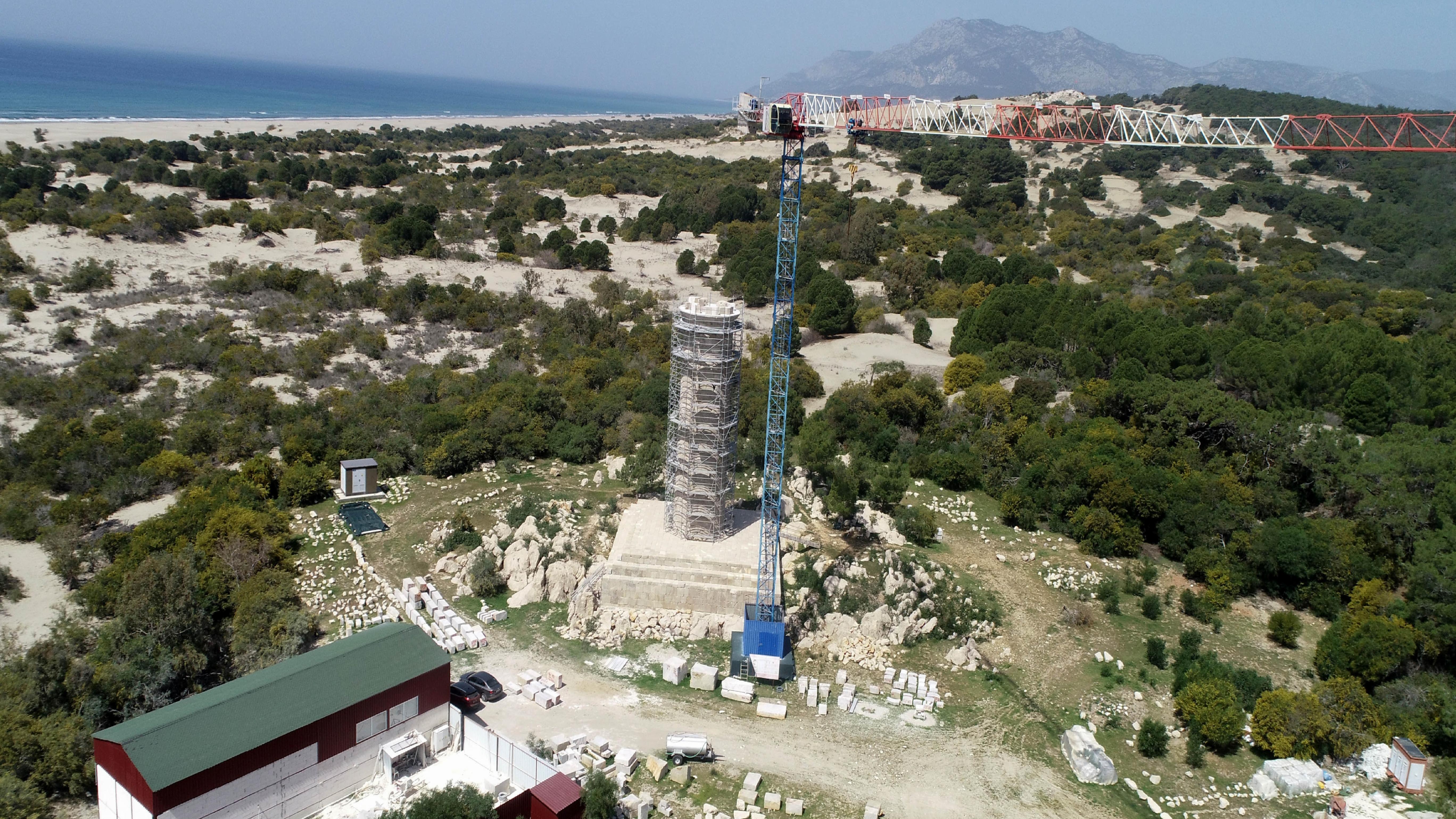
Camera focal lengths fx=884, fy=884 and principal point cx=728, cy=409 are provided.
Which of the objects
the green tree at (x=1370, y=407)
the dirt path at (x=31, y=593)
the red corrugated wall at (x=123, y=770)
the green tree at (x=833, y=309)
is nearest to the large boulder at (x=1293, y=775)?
the green tree at (x=1370, y=407)

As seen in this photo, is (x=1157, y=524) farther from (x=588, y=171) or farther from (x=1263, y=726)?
(x=588, y=171)

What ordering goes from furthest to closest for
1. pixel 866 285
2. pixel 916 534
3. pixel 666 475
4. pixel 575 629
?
pixel 866 285 < pixel 916 534 < pixel 666 475 < pixel 575 629

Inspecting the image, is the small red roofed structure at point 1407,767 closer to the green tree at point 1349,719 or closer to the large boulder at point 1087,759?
the green tree at point 1349,719

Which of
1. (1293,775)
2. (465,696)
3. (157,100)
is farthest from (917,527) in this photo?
(157,100)

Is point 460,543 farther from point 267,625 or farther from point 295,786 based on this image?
point 295,786

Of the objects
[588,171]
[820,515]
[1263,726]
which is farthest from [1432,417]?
[588,171]
